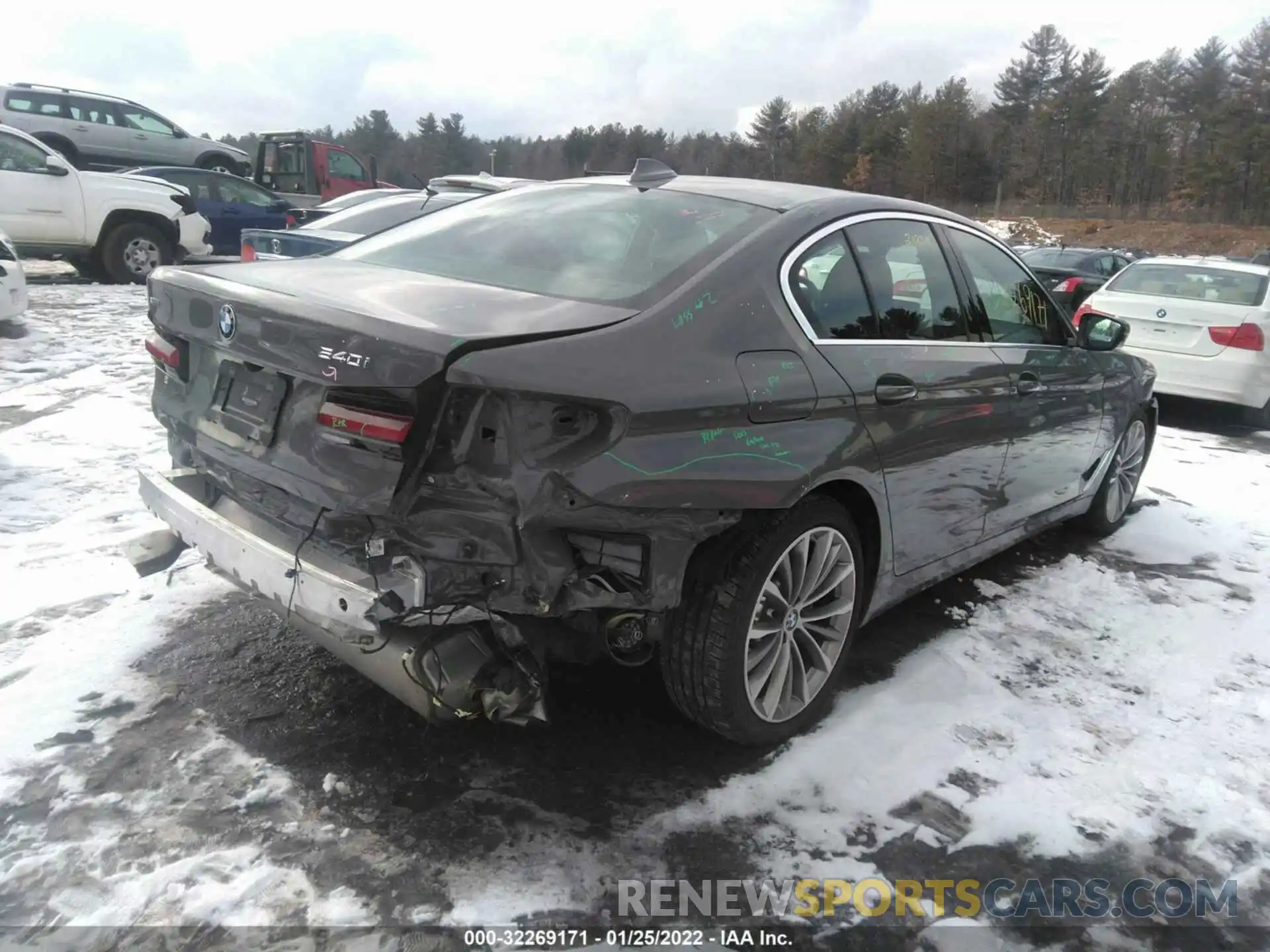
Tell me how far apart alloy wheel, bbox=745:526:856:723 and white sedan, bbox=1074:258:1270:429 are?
5720mm

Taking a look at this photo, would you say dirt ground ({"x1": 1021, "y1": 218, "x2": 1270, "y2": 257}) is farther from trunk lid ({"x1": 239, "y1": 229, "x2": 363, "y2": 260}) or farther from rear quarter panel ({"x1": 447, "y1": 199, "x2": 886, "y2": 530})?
rear quarter panel ({"x1": 447, "y1": 199, "x2": 886, "y2": 530})

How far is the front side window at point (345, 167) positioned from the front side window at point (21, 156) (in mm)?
10703

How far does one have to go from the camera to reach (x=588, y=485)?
7.14 ft

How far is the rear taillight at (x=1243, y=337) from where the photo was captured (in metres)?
7.76

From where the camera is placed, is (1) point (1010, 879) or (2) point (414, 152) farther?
(2) point (414, 152)

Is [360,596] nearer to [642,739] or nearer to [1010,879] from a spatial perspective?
[642,739]

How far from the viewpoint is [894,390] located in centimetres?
299

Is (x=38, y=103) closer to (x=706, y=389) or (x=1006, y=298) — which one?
(x=1006, y=298)

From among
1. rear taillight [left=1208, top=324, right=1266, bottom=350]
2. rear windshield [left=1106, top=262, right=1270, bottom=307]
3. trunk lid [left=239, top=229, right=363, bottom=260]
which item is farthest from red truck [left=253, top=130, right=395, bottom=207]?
rear taillight [left=1208, top=324, right=1266, bottom=350]

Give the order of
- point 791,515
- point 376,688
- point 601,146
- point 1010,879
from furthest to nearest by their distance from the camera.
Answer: point 601,146
point 376,688
point 791,515
point 1010,879

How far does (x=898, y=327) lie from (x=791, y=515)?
92 centimetres

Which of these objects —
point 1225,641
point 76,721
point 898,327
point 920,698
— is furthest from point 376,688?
point 1225,641

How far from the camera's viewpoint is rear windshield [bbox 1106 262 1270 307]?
8164 millimetres

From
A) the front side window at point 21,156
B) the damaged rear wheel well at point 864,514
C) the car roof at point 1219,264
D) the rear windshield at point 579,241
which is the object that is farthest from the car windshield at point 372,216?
the car roof at point 1219,264
